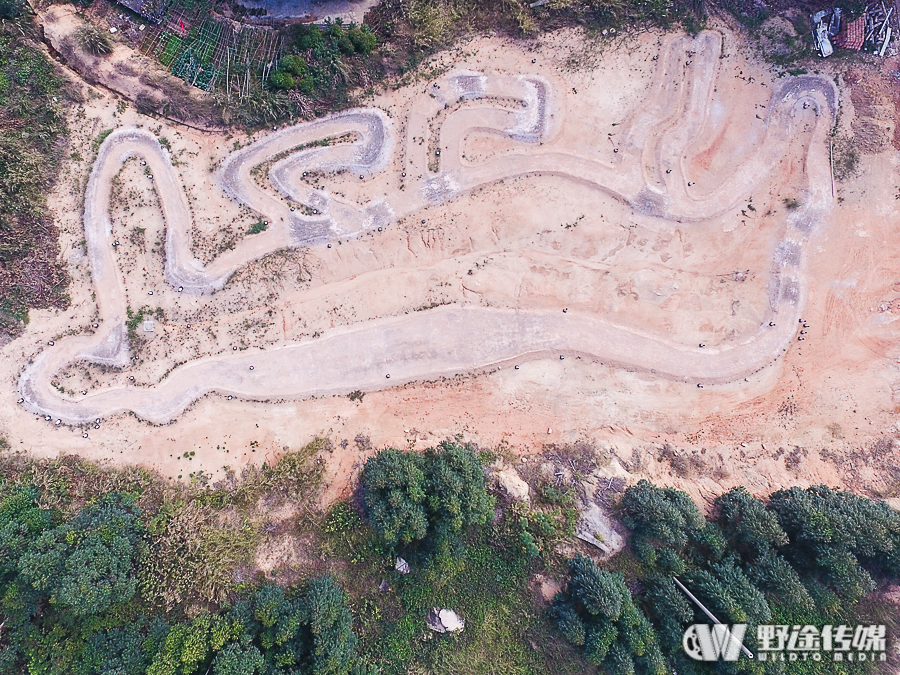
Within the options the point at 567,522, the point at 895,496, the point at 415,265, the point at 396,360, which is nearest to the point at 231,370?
the point at 396,360

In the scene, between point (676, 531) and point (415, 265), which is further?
point (415, 265)

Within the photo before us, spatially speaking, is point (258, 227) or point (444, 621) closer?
point (444, 621)

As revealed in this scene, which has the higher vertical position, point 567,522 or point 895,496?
point 895,496

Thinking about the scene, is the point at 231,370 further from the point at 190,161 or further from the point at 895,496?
the point at 895,496

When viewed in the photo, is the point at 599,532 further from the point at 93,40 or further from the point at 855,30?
the point at 93,40

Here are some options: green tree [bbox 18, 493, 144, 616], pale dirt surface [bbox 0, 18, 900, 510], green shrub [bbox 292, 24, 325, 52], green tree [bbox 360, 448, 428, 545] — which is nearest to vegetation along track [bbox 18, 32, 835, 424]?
pale dirt surface [bbox 0, 18, 900, 510]

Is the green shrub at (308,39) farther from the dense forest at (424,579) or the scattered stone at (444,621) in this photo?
the scattered stone at (444,621)

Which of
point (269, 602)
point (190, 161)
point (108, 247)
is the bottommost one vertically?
point (269, 602)

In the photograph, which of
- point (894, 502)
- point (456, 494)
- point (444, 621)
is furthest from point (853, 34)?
point (444, 621)
